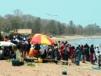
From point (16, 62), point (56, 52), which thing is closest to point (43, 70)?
point (16, 62)

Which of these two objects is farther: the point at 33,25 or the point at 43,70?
the point at 33,25

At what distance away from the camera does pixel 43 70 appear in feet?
69.8

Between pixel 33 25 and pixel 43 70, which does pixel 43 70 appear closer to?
pixel 43 70

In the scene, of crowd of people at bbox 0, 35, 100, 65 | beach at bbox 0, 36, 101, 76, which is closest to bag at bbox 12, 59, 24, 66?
beach at bbox 0, 36, 101, 76

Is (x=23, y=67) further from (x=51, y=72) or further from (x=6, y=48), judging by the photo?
(x=6, y=48)

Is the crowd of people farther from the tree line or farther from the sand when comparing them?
the tree line

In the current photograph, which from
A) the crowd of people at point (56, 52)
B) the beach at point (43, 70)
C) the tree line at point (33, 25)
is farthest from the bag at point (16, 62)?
the tree line at point (33, 25)

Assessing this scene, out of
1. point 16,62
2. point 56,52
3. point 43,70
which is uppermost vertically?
point 56,52

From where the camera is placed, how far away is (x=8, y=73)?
1981 cm

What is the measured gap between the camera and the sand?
2013 cm

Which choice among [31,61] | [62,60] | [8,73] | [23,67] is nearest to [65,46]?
[62,60]

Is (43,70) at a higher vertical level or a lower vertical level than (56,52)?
lower

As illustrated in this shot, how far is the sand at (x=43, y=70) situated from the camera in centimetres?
2013

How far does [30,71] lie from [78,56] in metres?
4.95
